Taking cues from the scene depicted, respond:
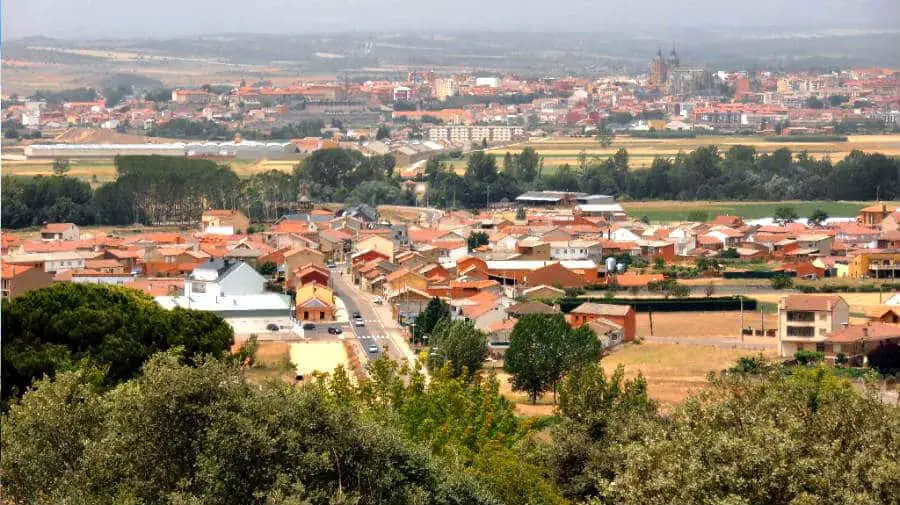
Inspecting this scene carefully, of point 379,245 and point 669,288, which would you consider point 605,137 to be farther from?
point 669,288

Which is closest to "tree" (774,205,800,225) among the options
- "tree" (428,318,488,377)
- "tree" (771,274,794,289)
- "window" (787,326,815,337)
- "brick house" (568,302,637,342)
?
"tree" (771,274,794,289)

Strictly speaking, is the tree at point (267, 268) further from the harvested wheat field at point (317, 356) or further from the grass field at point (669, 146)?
the grass field at point (669, 146)

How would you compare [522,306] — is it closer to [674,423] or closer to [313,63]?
[674,423]

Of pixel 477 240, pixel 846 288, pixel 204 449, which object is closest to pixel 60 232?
pixel 477 240

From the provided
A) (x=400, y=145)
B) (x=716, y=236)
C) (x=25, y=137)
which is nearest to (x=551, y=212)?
(x=716, y=236)

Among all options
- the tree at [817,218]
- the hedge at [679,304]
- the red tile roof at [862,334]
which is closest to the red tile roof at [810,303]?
the red tile roof at [862,334]

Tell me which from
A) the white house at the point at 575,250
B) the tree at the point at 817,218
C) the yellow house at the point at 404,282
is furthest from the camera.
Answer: the tree at the point at 817,218
